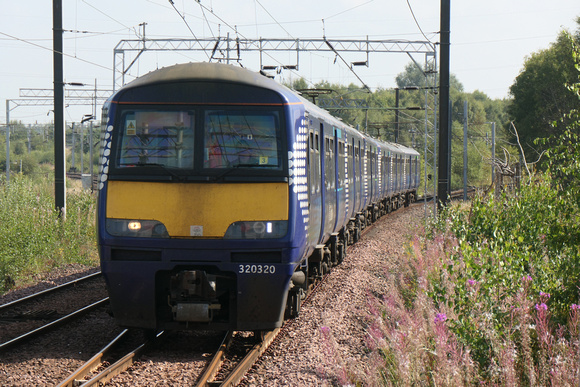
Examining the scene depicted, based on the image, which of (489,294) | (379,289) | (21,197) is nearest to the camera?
(489,294)

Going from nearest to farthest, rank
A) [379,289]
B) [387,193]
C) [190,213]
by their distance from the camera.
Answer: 1. [190,213]
2. [379,289]
3. [387,193]

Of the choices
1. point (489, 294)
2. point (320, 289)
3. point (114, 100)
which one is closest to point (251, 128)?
point (114, 100)

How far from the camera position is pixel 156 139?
755 centimetres

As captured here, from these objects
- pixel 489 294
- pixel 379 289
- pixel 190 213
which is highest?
pixel 190 213

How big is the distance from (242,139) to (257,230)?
0.95 m

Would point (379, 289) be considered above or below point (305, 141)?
below

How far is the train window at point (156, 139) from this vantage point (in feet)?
24.7

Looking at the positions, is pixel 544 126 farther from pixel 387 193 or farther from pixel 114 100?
pixel 114 100

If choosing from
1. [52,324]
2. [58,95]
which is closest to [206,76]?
[52,324]

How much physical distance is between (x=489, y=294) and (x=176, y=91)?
146 inches

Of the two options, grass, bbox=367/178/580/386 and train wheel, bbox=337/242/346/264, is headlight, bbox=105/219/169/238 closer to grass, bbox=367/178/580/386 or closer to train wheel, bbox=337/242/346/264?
grass, bbox=367/178/580/386

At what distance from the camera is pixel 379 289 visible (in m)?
11.9

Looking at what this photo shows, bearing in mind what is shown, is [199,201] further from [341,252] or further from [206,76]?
[341,252]

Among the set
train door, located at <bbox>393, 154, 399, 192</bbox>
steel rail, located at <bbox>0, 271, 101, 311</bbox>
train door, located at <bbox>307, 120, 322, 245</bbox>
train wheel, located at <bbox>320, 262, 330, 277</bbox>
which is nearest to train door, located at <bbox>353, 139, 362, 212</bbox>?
train wheel, located at <bbox>320, 262, 330, 277</bbox>
